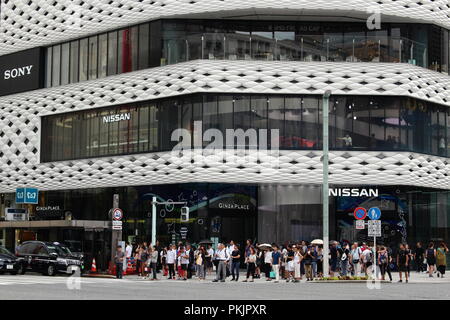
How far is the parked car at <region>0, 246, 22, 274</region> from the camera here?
3756 centimetres

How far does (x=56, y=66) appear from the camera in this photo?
2117 inches

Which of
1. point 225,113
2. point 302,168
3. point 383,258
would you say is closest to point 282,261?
point 383,258

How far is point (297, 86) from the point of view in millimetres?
45219

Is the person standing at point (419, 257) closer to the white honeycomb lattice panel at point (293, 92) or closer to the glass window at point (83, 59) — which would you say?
the white honeycomb lattice panel at point (293, 92)

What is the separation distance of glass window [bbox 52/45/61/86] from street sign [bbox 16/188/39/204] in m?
6.95

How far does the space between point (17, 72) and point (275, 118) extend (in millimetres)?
19928

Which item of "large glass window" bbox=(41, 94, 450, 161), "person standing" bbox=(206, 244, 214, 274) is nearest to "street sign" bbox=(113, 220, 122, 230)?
"person standing" bbox=(206, 244, 214, 274)

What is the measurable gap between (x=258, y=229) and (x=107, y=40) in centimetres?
1486

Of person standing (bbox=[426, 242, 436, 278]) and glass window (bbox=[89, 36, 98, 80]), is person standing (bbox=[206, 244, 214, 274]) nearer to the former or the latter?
person standing (bbox=[426, 242, 436, 278])

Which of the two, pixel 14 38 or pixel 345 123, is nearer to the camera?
pixel 345 123

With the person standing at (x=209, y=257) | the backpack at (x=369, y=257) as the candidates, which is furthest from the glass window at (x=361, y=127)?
the backpack at (x=369, y=257)

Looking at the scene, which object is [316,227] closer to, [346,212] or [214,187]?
[346,212]
